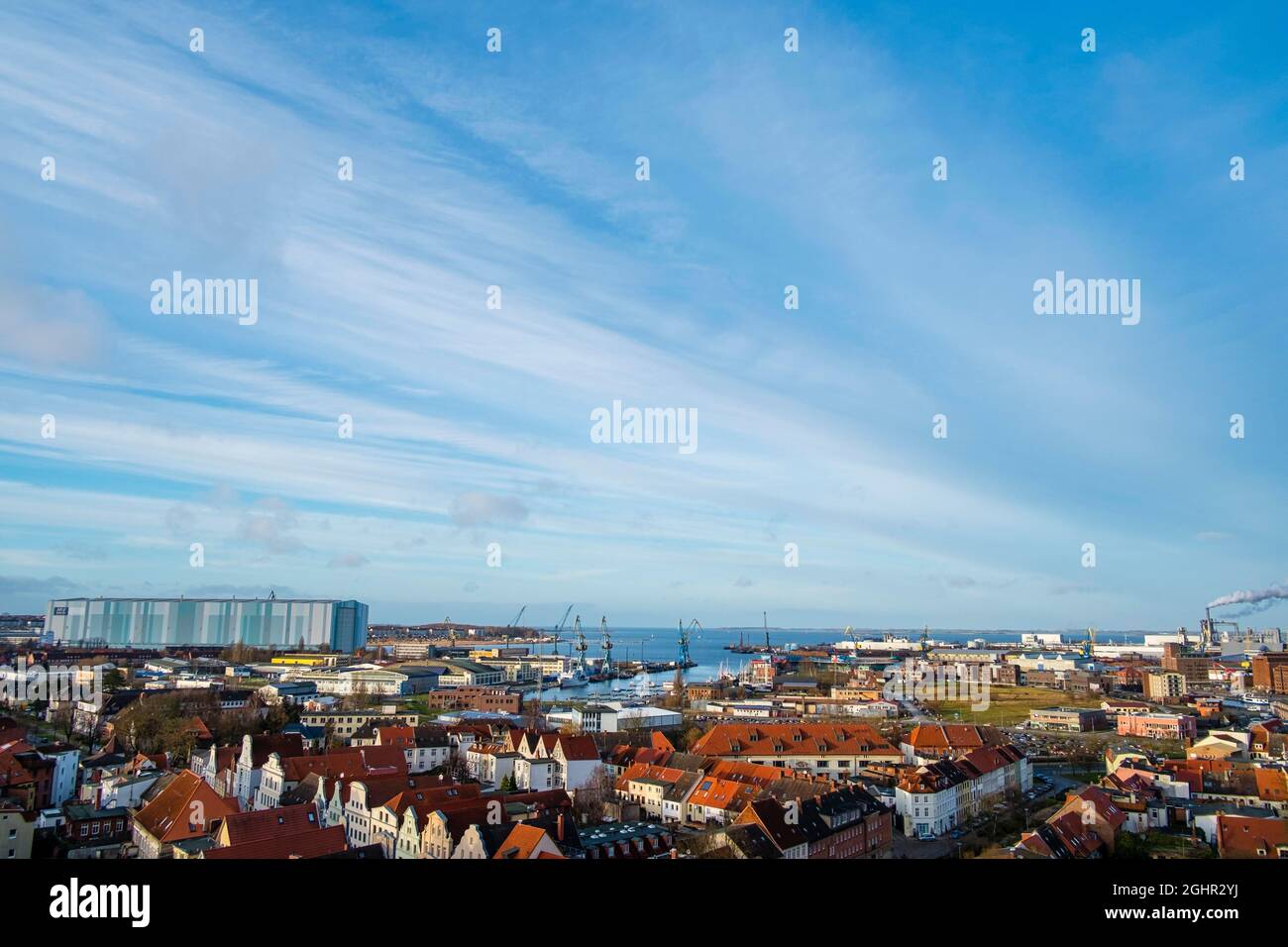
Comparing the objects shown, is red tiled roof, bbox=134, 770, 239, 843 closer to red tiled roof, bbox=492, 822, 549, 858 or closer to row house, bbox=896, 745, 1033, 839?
red tiled roof, bbox=492, 822, 549, 858

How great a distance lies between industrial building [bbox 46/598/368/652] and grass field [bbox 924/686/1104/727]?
40086mm

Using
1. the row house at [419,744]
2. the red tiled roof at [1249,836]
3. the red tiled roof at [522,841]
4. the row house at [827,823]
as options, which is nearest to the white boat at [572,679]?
the row house at [419,744]

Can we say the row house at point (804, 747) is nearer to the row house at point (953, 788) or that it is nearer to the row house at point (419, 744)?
the row house at point (953, 788)

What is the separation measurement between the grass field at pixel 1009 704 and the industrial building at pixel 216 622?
40.1m

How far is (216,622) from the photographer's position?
56188 millimetres

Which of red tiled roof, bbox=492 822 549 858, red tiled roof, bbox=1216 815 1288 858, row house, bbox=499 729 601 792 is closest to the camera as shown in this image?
red tiled roof, bbox=492 822 549 858

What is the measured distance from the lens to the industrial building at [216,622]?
5444cm

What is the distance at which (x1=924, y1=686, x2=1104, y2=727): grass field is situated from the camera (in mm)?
28047

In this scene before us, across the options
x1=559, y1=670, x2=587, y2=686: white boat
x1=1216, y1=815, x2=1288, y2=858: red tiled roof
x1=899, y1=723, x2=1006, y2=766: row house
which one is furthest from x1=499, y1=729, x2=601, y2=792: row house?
x1=559, y1=670, x2=587, y2=686: white boat

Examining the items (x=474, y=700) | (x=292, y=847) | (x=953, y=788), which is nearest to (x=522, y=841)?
(x=292, y=847)

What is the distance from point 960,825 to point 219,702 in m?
20.1

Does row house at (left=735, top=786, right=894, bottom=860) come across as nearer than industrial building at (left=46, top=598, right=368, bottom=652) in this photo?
Yes

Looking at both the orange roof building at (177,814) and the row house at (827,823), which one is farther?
the row house at (827,823)

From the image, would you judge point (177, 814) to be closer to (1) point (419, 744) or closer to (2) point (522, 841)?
(2) point (522, 841)
